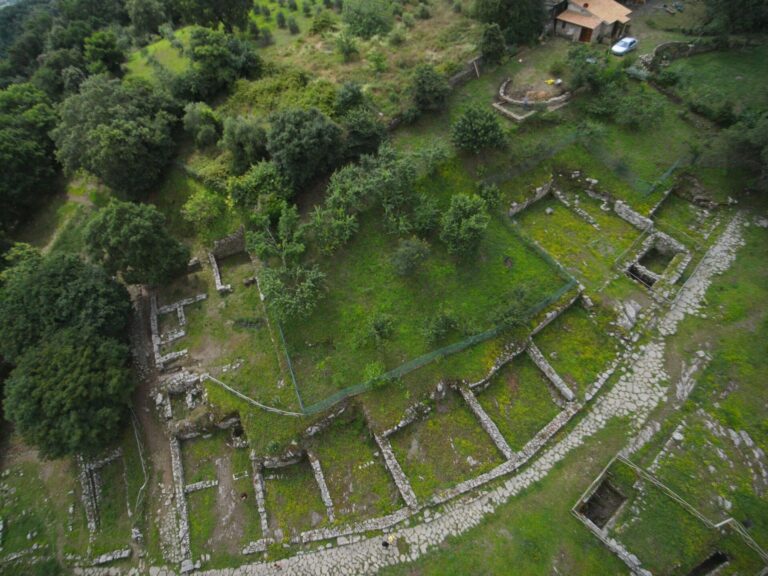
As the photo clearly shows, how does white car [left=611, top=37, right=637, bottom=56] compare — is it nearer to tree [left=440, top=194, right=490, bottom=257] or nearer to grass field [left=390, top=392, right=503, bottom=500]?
tree [left=440, top=194, right=490, bottom=257]

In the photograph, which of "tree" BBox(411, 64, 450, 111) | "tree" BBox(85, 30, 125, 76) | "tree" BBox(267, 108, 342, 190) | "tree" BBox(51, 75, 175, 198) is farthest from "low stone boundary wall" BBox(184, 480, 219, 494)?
"tree" BBox(85, 30, 125, 76)

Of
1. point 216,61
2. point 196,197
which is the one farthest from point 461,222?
point 216,61

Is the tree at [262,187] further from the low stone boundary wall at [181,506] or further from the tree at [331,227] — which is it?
the low stone boundary wall at [181,506]

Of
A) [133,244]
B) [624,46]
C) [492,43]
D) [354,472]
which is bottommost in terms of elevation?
[354,472]

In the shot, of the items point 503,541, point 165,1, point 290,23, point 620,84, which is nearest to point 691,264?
point 620,84

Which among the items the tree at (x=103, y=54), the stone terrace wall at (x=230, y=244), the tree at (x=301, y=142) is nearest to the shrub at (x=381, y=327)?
the tree at (x=301, y=142)

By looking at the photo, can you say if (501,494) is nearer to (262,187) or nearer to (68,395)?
(68,395)
